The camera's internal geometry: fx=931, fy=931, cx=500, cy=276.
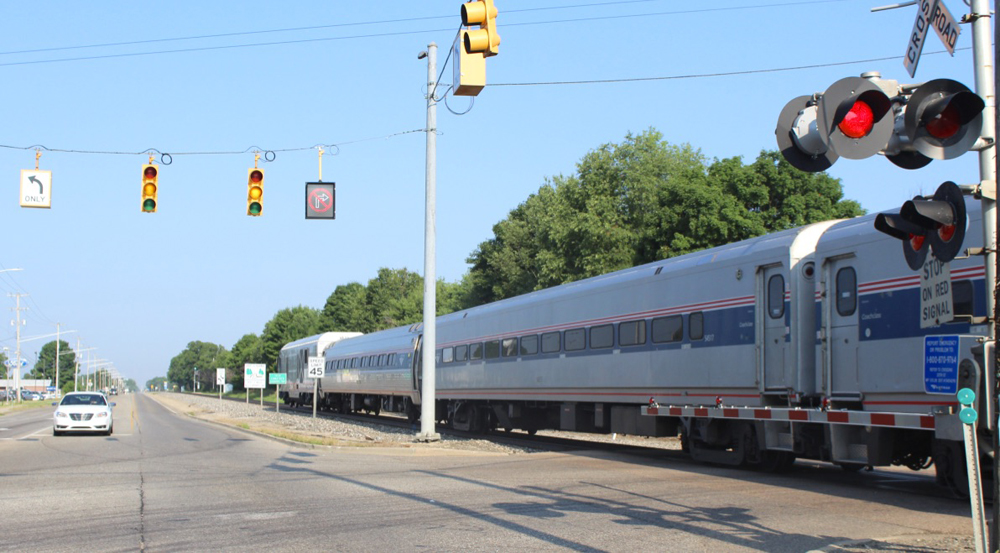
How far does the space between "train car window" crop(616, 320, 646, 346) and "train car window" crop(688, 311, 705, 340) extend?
1.64 metres

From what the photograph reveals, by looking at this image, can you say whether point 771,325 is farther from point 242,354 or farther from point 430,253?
point 242,354

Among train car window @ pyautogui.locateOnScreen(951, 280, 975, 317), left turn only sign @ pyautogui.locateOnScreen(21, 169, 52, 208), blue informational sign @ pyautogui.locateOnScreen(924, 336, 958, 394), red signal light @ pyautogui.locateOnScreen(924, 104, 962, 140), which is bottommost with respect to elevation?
blue informational sign @ pyautogui.locateOnScreen(924, 336, 958, 394)

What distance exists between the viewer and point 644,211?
49.3 metres

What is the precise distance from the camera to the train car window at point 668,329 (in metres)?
17.3

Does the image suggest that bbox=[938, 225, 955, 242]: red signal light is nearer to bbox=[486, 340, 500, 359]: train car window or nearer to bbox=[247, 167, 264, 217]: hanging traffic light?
bbox=[247, 167, 264, 217]: hanging traffic light

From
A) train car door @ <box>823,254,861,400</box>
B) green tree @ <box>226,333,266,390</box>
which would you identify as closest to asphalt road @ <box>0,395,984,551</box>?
train car door @ <box>823,254,861,400</box>

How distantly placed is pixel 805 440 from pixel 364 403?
102 feet

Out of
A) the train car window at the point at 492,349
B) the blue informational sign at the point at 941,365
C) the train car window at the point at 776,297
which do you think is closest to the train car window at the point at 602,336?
the train car window at the point at 776,297

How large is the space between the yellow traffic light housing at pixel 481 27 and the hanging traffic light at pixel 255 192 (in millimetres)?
11119

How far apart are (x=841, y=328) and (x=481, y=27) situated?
6.90 meters

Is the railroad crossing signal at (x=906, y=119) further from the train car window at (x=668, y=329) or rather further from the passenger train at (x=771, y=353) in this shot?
the train car window at (x=668, y=329)

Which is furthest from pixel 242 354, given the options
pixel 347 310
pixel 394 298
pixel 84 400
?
pixel 84 400

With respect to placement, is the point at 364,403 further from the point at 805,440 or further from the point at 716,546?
the point at 716,546

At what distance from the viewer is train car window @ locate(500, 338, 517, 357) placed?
25.2 m
